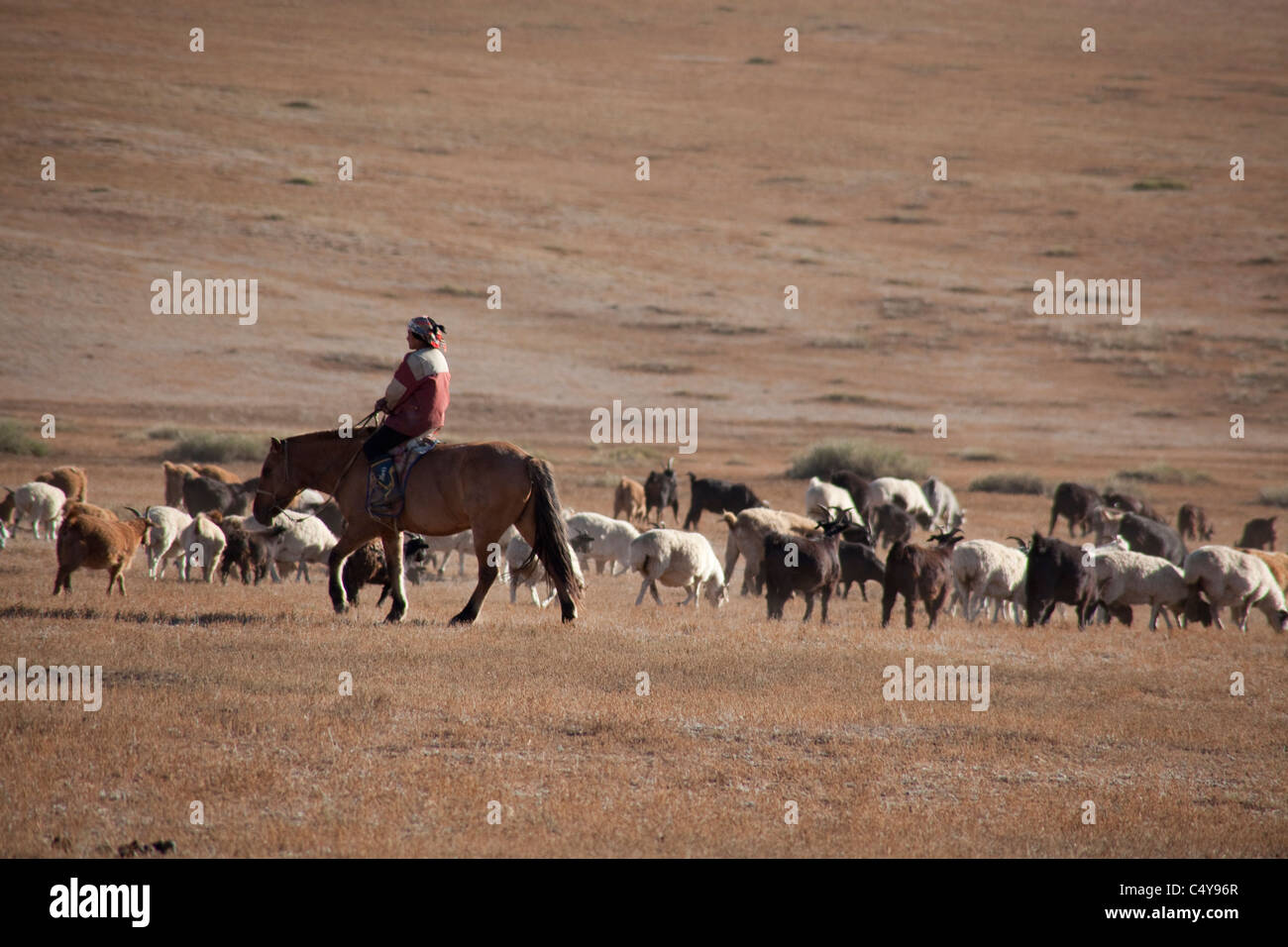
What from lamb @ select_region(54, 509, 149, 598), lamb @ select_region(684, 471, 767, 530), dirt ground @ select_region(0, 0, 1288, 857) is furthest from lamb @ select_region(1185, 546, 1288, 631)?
lamb @ select_region(54, 509, 149, 598)

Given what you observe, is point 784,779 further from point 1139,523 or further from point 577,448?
point 577,448

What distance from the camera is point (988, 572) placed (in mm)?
16938

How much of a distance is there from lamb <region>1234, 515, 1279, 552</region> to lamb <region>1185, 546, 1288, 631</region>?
9475 mm

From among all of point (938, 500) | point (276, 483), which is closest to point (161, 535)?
point (276, 483)

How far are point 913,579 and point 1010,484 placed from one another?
2378 centimetres

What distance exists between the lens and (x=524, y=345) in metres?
67.2

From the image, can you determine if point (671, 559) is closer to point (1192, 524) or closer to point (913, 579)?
point (913, 579)

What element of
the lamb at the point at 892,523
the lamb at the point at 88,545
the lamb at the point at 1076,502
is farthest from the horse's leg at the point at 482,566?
the lamb at the point at 1076,502

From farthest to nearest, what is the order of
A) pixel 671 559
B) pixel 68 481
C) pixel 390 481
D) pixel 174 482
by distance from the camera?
pixel 174 482 → pixel 68 481 → pixel 671 559 → pixel 390 481

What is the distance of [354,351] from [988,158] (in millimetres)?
75910

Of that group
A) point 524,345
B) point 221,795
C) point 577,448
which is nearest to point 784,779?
point 221,795

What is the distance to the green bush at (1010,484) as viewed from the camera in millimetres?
38125

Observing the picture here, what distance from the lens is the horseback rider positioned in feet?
41.6

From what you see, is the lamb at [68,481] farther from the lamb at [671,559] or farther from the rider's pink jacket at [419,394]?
the rider's pink jacket at [419,394]
